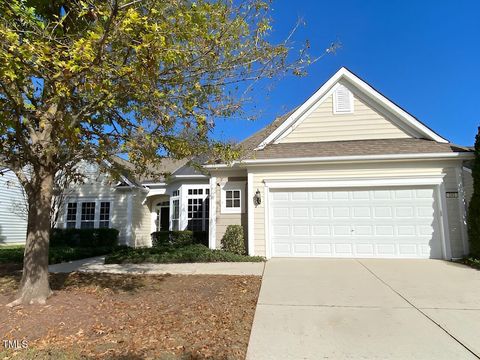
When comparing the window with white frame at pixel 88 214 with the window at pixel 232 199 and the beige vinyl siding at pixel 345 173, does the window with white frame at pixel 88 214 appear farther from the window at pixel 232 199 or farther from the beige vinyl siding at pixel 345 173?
the beige vinyl siding at pixel 345 173

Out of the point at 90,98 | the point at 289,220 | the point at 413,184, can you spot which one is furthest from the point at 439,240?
the point at 90,98

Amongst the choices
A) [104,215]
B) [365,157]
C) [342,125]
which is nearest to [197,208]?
[104,215]

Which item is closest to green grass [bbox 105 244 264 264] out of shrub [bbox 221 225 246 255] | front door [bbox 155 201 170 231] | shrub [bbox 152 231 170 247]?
shrub [bbox 221 225 246 255]

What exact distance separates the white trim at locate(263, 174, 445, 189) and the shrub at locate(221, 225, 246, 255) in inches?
76.7

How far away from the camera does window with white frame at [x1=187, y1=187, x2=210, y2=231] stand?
1617cm

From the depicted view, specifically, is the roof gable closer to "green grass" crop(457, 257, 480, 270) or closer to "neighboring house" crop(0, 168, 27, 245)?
"green grass" crop(457, 257, 480, 270)

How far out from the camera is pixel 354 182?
11.6 m

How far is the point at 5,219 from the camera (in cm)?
2012

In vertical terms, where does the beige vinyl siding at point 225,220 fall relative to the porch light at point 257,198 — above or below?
below

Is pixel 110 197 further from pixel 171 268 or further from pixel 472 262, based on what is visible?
pixel 472 262

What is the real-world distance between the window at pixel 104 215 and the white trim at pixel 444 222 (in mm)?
15571

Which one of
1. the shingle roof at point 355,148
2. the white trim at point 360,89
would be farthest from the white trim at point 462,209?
the white trim at point 360,89

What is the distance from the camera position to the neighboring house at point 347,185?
11.2m

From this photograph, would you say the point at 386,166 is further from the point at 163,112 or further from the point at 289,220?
the point at 163,112
